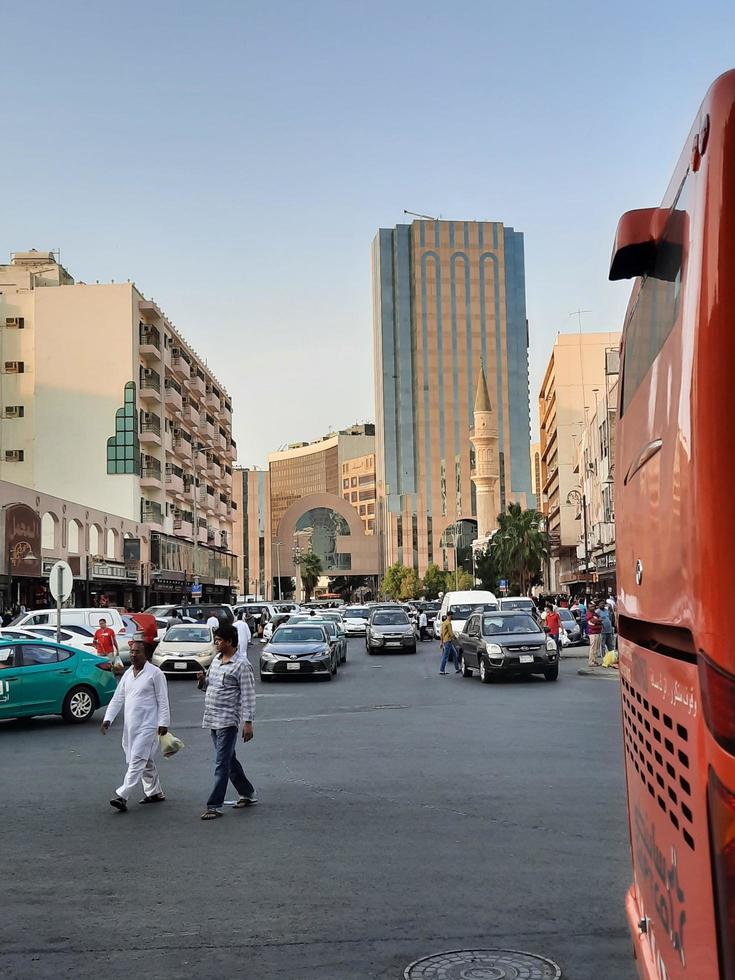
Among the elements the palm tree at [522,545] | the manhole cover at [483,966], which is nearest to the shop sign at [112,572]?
the palm tree at [522,545]

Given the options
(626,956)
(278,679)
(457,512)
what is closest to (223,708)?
(626,956)

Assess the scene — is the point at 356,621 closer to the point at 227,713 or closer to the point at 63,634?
the point at 63,634

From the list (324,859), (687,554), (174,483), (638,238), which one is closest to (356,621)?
(174,483)

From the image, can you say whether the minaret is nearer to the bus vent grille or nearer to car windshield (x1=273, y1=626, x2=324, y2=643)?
car windshield (x1=273, y1=626, x2=324, y2=643)

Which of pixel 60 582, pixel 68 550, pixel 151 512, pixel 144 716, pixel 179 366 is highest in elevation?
pixel 179 366

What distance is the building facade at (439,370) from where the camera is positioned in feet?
540

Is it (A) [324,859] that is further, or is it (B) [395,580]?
(B) [395,580]

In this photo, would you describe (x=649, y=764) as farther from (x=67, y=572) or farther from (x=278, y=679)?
(x=278, y=679)

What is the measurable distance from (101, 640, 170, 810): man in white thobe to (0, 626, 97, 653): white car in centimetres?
1340

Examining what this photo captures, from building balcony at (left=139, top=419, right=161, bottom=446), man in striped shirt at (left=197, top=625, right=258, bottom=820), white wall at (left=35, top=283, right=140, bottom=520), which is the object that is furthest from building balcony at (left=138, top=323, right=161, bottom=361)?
man in striped shirt at (left=197, top=625, right=258, bottom=820)

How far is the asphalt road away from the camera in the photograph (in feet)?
19.4

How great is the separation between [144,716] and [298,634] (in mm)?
19895

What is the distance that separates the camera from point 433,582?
145750 millimetres

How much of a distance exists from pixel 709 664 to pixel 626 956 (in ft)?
12.2
